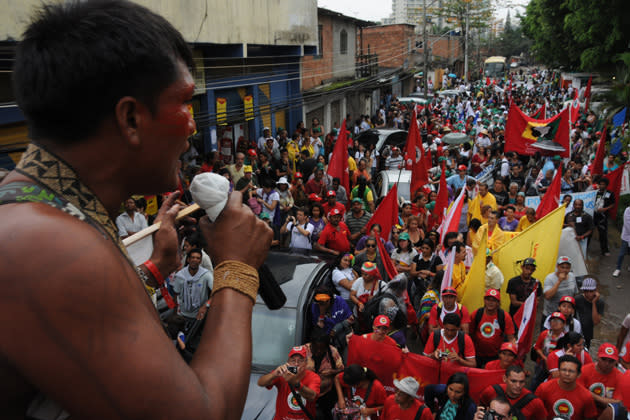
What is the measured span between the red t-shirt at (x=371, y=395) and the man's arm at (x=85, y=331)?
13.9 ft

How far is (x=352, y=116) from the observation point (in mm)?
29516

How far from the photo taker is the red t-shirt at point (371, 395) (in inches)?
193

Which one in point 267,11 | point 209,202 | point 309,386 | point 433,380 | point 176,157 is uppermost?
point 267,11

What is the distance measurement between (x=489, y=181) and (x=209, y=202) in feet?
40.9

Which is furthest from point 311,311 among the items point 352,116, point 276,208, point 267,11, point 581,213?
point 352,116

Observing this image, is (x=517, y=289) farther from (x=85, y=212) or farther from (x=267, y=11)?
(x=267, y=11)

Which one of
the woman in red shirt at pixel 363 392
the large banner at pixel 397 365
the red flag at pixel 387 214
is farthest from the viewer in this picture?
the red flag at pixel 387 214

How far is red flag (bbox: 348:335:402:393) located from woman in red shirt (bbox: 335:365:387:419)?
36 cm

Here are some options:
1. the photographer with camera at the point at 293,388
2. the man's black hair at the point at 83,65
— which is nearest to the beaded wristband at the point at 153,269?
the man's black hair at the point at 83,65

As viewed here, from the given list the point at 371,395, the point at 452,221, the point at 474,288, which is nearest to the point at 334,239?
the point at 452,221

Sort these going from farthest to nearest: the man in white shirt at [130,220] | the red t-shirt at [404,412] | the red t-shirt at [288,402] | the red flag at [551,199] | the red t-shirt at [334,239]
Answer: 1. the red flag at [551,199]
2. the red t-shirt at [334,239]
3. the man in white shirt at [130,220]
4. the red t-shirt at [288,402]
5. the red t-shirt at [404,412]

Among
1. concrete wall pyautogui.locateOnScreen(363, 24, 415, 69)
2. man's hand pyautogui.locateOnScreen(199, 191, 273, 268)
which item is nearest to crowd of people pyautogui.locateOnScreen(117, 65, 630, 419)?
man's hand pyautogui.locateOnScreen(199, 191, 273, 268)

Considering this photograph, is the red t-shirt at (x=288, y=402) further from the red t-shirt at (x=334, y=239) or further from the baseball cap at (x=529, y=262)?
the red t-shirt at (x=334, y=239)

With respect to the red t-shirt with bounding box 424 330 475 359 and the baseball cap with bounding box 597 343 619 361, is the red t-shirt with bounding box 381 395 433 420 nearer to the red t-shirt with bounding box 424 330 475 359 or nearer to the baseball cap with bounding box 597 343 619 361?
the red t-shirt with bounding box 424 330 475 359
